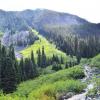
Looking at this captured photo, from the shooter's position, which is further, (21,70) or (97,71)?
(21,70)

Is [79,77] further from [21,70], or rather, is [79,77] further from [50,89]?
[21,70]

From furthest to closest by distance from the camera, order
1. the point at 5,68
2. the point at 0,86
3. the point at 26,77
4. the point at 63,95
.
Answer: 1. the point at 26,77
2. the point at 5,68
3. the point at 0,86
4. the point at 63,95

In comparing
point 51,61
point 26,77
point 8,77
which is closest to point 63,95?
point 8,77

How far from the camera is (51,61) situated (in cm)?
19500

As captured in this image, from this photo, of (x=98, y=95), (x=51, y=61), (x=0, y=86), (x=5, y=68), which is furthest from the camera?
(x=51, y=61)

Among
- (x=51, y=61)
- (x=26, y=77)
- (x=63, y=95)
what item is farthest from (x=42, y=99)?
(x=51, y=61)

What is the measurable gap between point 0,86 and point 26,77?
39419mm

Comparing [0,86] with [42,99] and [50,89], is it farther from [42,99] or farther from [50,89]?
[42,99]

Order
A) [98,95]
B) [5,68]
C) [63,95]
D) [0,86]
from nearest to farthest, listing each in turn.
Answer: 1. [98,95]
2. [63,95]
3. [0,86]
4. [5,68]

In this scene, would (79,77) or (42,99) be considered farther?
(79,77)

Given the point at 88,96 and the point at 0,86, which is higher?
the point at 88,96

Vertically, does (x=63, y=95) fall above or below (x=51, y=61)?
above

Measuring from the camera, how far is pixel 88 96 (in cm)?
6600

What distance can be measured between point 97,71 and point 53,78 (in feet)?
46.7
